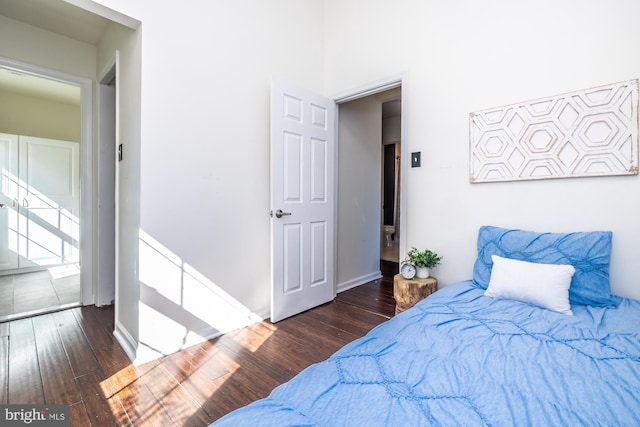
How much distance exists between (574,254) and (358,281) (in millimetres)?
2346

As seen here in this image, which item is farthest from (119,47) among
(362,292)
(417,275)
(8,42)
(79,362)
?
(362,292)

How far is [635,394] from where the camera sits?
88cm

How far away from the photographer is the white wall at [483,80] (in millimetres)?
1760

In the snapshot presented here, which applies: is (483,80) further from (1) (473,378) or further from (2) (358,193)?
(1) (473,378)

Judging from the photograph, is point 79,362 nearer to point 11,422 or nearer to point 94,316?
point 11,422

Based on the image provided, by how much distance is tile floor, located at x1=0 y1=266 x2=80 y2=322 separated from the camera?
2812 mm

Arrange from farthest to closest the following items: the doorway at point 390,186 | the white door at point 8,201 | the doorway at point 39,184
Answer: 1. the doorway at point 390,186
2. the white door at point 8,201
3. the doorway at point 39,184

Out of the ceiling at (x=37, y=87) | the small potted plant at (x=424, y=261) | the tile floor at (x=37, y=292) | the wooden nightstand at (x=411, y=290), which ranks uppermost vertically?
the ceiling at (x=37, y=87)

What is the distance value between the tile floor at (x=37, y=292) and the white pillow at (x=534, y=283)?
Result: 376 centimetres

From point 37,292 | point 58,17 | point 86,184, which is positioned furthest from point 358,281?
point 58,17

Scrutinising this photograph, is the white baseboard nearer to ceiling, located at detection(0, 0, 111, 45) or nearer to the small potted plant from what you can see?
the small potted plant

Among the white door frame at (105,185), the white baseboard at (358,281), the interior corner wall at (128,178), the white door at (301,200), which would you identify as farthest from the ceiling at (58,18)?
the white baseboard at (358,281)

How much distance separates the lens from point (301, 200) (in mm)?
2795

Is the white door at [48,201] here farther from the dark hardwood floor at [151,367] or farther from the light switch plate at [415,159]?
the light switch plate at [415,159]
